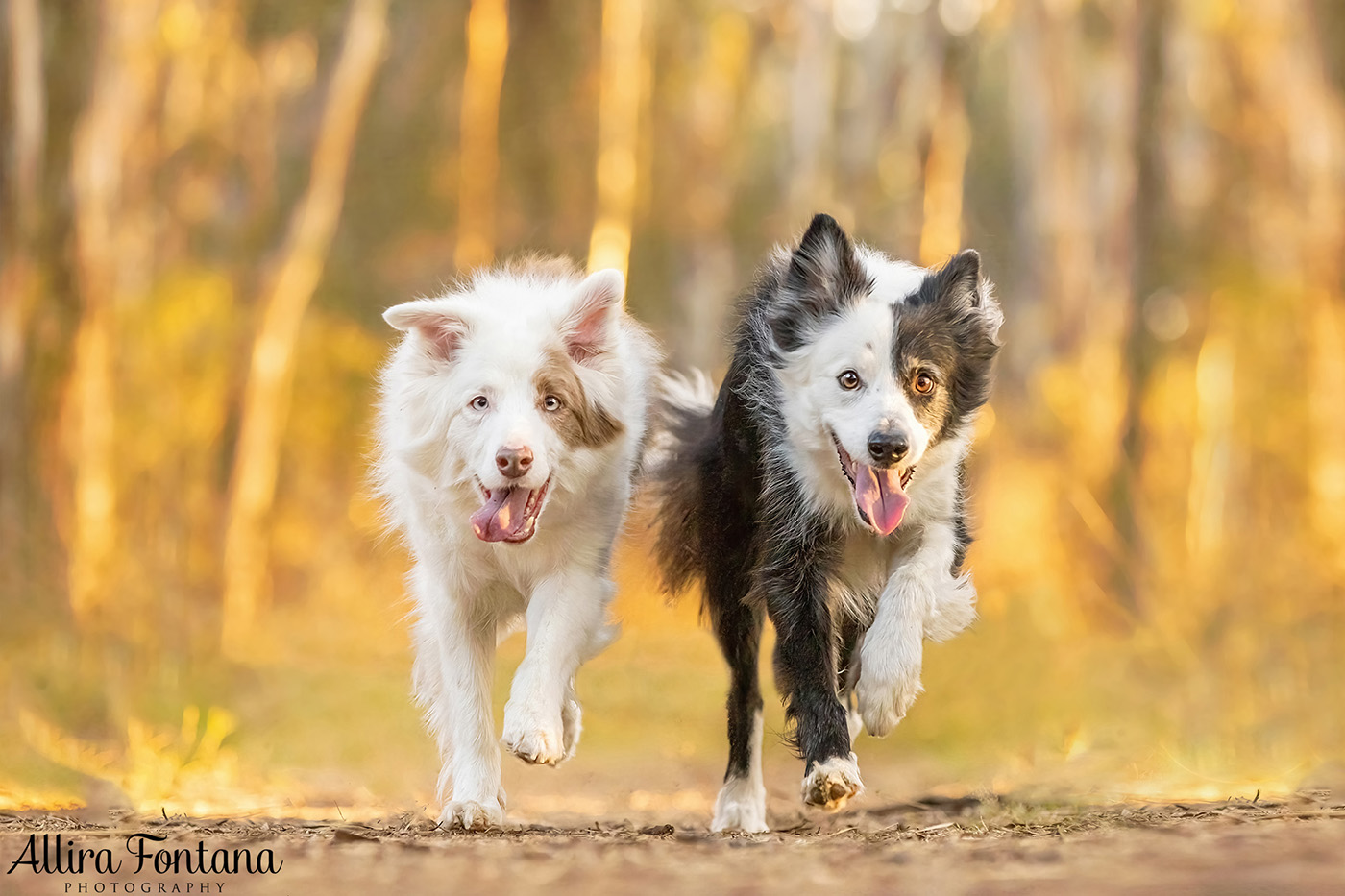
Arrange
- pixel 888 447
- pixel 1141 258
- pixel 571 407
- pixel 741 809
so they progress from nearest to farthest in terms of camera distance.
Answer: pixel 888 447, pixel 571 407, pixel 741 809, pixel 1141 258

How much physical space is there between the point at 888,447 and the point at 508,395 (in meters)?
1.45

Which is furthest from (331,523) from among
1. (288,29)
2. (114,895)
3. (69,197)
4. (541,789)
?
(114,895)

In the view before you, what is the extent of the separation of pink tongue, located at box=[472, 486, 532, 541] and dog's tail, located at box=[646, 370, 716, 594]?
139 cm

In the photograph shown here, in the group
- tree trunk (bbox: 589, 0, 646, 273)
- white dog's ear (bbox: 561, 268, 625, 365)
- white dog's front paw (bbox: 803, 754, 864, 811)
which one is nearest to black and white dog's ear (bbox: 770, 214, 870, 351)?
white dog's ear (bbox: 561, 268, 625, 365)

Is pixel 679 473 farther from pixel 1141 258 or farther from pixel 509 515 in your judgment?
pixel 1141 258

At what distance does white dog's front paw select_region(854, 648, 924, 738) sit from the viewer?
504 cm

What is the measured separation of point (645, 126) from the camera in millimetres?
21125

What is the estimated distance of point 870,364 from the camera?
5277mm

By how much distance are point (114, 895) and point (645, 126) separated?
1740 centimetres

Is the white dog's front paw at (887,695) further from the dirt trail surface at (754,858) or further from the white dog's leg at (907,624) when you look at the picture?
the dirt trail surface at (754,858)

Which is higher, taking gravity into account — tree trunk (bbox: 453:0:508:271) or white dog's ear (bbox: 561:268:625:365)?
tree trunk (bbox: 453:0:508:271)

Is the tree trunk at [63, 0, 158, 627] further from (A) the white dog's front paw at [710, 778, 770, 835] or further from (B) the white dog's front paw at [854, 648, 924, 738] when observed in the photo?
(B) the white dog's front paw at [854, 648, 924, 738]

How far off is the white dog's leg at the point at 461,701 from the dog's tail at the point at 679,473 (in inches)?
44.0

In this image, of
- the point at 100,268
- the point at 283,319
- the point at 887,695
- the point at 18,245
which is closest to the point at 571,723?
the point at 887,695
